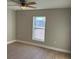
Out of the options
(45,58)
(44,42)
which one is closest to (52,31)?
(44,42)

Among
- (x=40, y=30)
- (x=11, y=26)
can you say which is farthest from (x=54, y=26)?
Result: (x=11, y=26)

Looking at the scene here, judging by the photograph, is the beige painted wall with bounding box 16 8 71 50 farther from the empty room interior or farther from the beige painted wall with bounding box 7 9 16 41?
the beige painted wall with bounding box 7 9 16 41

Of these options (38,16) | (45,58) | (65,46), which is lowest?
(45,58)

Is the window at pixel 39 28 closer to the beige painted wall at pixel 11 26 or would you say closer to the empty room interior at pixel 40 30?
the empty room interior at pixel 40 30

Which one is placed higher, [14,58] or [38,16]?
[38,16]

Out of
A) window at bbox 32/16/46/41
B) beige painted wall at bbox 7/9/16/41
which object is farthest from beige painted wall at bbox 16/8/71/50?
beige painted wall at bbox 7/9/16/41

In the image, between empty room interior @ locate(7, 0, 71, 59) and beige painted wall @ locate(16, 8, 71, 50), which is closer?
empty room interior @ locate(7, 0, 71, 59)

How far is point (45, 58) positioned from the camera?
418cm

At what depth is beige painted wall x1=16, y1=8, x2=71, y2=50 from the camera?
493 cm

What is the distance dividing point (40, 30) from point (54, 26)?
1132 millimetres

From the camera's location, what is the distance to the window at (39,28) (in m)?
5.90

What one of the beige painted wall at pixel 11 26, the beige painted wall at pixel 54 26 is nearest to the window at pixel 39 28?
the beige painted wall at pixel 54 26
